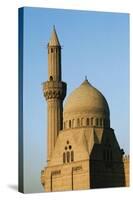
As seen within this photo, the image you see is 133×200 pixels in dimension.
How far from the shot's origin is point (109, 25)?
63.6 ft

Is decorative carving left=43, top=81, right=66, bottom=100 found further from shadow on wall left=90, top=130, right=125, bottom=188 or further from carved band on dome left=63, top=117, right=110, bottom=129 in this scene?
shadow on wall left=90, top=130, right=125, bottom=188

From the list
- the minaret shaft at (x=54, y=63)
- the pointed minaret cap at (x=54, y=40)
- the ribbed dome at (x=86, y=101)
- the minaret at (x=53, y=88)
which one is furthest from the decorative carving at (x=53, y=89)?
the pointed minaret cap at (x=54, y=40)

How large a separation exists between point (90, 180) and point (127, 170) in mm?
980

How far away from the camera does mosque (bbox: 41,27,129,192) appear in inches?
752

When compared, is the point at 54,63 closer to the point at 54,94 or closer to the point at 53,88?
the point at 53,88

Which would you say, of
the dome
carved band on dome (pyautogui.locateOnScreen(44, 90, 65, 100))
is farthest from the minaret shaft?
the dome

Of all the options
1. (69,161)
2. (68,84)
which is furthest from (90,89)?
(69,161)

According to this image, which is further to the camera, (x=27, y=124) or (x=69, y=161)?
(x=69, y=161)

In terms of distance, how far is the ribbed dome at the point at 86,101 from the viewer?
19.2m

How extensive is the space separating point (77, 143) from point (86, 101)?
1.21m

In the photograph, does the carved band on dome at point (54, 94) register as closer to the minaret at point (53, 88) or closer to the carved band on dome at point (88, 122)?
the minaret at point (53, 88)

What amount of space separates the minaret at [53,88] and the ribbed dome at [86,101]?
27 centimetres

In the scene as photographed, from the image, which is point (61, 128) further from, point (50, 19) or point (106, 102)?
point (50, 19)

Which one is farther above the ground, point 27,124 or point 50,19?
point 50,19
